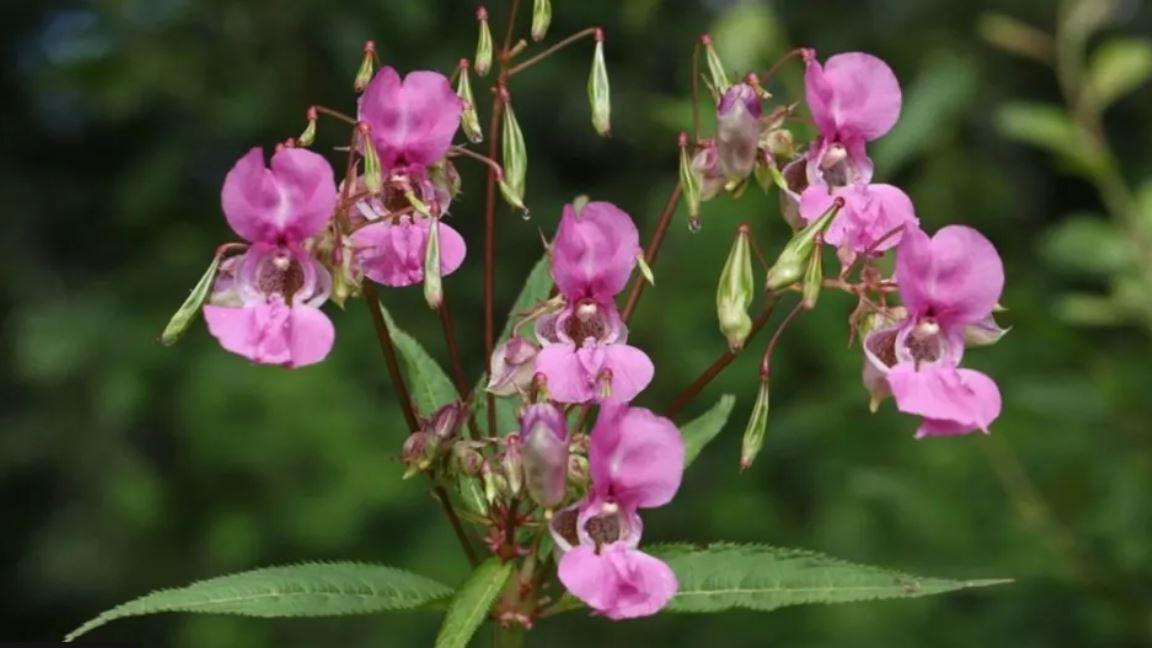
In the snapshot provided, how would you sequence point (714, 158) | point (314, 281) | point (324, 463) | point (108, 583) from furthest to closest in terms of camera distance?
point (108, 583) → point (324, 463) → point (714, 158) → point (314, 281)

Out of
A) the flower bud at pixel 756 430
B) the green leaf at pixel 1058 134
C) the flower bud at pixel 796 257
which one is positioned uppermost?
the flower bud at pixel 796 257

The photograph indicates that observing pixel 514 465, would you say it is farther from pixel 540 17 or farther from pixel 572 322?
pixel 540 17

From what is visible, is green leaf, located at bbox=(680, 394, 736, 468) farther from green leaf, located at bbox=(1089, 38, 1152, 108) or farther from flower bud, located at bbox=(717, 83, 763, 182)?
green leaf, located at bbox=(1089, 38, 1152, 108)

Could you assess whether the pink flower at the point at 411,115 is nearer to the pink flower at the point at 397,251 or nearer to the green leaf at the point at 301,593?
the pink flower at the point at 397,251

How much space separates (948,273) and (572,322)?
1.14ft

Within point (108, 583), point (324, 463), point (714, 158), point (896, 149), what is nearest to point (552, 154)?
point (324, 463)

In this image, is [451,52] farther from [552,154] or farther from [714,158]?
[714,158]

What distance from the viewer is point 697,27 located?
5379mm

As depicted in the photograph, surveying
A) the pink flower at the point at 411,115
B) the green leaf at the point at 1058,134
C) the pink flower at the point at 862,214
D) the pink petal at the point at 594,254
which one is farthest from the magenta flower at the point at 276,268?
the green leaf at the point at 1058,134

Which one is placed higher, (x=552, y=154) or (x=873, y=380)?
(x=873, y=380)

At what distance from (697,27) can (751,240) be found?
3852 mm

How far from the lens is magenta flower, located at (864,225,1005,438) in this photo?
5.23 ft

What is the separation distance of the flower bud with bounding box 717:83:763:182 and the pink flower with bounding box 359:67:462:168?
25 centimetres

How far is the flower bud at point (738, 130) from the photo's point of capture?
5.44 ft
